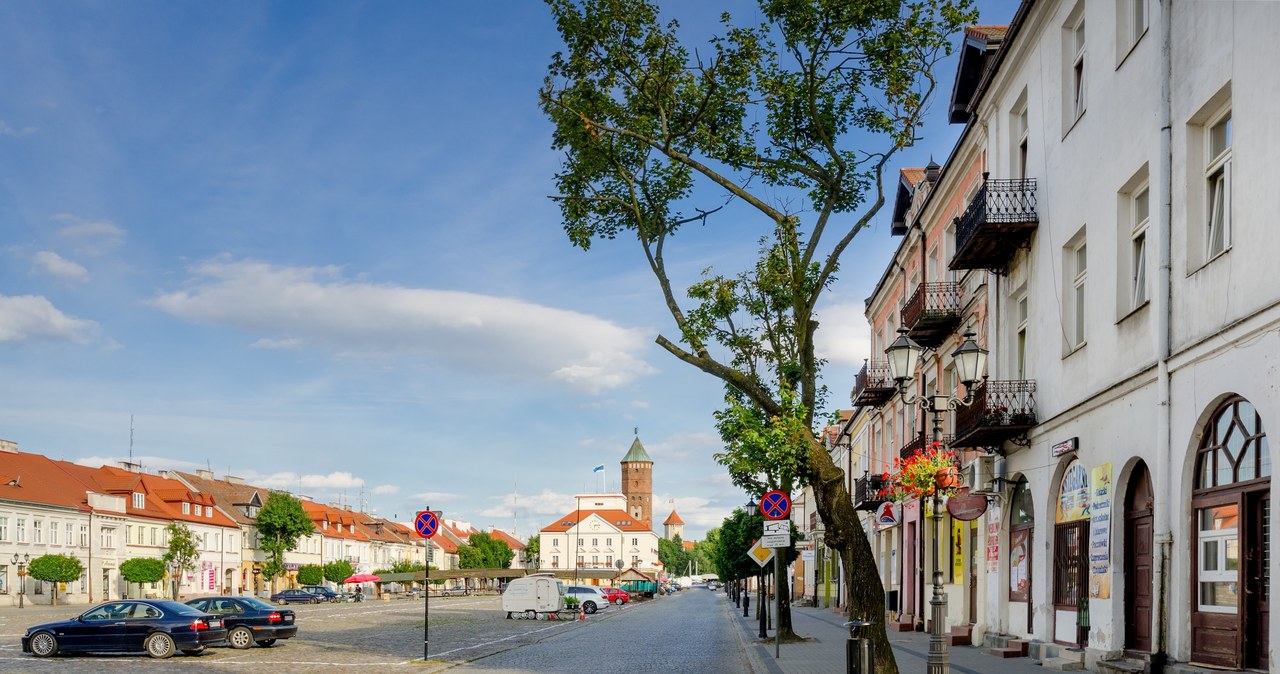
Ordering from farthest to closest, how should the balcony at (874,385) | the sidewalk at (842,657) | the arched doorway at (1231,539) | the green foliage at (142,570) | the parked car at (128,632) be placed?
the green foliage at (142,570) < the balcony at (874,385) < the parked car at (128,632) < the sidewalk at (842,657) < the arched doorway at (1231,539)

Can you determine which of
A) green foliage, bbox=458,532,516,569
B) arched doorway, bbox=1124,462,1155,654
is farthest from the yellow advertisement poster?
green foliage, bbox=458,532,516,569

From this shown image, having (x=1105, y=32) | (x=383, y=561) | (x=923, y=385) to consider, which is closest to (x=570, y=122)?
(x=1105, y=32)

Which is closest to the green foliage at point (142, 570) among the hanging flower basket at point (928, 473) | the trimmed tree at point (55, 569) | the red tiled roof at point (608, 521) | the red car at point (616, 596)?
the trimmed tree at point (55, 569)

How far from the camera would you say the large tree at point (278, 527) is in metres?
93.9

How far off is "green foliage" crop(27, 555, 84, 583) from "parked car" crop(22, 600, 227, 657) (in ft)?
151

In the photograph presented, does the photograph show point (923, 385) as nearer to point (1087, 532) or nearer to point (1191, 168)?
point (1087, 532)

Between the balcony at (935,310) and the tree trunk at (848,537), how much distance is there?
40.9 feet

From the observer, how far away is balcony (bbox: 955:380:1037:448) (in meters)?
21.7

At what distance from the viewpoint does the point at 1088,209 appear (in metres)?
18.2

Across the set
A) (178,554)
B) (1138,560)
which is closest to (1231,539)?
(1138,560)

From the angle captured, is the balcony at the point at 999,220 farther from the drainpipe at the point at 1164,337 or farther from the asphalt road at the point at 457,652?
the asphalt road at the point at 457,652

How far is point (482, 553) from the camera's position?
476 feet

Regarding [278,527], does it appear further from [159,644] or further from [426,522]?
[426,522]

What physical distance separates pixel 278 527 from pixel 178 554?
1415 centimetres
